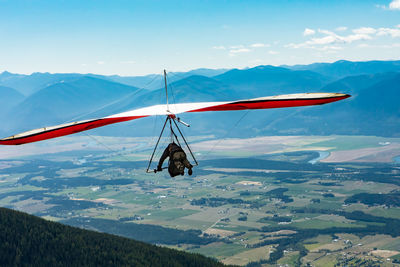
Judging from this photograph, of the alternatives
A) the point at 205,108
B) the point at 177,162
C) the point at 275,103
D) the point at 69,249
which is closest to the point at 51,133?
the point at 177,162

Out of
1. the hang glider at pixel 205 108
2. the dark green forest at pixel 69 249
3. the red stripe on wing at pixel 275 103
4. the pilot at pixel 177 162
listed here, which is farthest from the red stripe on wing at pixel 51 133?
the dark green forest at pixel 69 249

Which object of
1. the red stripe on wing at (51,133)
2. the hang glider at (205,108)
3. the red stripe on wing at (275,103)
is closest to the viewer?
the red stripe on wing at (51,133)

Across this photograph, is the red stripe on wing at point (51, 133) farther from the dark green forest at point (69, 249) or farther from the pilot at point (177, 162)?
the dark green forest at point (69, 249)

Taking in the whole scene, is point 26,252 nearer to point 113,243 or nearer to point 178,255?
point 113,243

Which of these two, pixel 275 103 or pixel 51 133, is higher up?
pixel 275 103

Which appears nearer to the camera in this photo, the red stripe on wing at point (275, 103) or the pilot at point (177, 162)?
the pilot at point (177, 162)

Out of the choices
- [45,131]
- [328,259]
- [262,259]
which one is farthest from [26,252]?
[45,131]

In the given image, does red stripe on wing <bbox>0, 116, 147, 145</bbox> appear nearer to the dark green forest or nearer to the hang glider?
the hang glider

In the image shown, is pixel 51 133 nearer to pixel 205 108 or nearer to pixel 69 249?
pixel 205 108

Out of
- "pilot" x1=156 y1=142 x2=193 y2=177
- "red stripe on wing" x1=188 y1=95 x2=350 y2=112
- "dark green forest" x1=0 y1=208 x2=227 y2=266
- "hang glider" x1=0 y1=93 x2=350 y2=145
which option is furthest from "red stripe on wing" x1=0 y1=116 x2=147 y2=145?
"dark green forest" x1=0 y1=208 x2=227 y2=266
